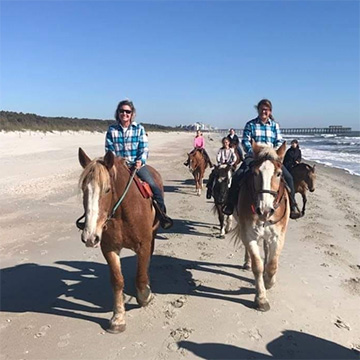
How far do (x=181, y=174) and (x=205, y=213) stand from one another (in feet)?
27.4

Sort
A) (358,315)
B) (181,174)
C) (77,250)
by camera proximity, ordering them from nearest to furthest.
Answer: (358,315) → (77,250) → (181,174)

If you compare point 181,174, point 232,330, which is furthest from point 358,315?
point 181,174

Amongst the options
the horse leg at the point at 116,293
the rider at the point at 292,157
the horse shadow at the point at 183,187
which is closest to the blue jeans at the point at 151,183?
the horse leg at the point at 116,293

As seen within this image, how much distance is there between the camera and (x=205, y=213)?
35.4ft

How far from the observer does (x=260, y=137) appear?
607 centimetres

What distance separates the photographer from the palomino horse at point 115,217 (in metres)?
3.76

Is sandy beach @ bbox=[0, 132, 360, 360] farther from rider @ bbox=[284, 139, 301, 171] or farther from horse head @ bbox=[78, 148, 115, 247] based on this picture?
rider @ bbox=[284, 139, 301, 171]

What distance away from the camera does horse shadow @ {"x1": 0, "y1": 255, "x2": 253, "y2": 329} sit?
4.98 m

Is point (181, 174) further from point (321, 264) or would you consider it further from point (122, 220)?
point (122, 220)

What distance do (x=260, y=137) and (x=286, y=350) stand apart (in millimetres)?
3315

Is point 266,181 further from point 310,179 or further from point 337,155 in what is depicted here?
point 337,155

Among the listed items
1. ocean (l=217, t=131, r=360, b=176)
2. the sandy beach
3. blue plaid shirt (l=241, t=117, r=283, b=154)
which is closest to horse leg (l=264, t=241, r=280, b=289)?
the sandy beach

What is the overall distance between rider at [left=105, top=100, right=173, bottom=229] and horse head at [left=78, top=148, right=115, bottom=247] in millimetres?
1228

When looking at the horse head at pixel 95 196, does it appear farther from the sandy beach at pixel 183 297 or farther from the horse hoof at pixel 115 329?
the horse hoof at pixel 115 329
